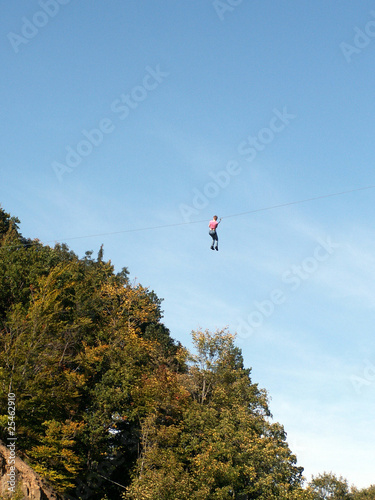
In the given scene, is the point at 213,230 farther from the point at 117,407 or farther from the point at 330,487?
the point at 330,487

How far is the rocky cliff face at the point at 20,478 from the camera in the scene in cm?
2877

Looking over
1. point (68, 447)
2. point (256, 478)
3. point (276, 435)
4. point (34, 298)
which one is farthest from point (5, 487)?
point (276, 435)

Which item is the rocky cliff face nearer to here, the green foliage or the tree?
the green foliage

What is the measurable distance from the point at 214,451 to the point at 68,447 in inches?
520

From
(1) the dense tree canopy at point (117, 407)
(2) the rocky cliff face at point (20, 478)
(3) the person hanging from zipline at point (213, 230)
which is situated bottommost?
(2) the rocky cliff face at point (20, 478)

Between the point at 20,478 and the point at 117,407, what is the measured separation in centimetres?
1459

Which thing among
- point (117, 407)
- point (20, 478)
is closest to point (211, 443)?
point (117, 407)

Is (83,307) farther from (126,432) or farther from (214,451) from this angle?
(214,451)

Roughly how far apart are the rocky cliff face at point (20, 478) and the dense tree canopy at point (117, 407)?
6.62 ft

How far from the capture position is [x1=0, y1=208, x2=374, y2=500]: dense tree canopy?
36.7m

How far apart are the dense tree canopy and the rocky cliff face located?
2017 mm

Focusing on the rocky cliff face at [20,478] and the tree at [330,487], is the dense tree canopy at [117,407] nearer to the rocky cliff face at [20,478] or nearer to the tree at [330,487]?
the rocky cliff face at [20,478]

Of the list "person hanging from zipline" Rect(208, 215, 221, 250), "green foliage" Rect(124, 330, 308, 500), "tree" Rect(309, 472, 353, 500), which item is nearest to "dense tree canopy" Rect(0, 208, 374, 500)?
"green foliage" Rect(124, 330, 308, 500)

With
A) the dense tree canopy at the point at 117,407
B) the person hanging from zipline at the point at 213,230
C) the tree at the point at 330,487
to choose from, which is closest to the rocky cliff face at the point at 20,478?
the dense tree canopy at the point at 117,407
